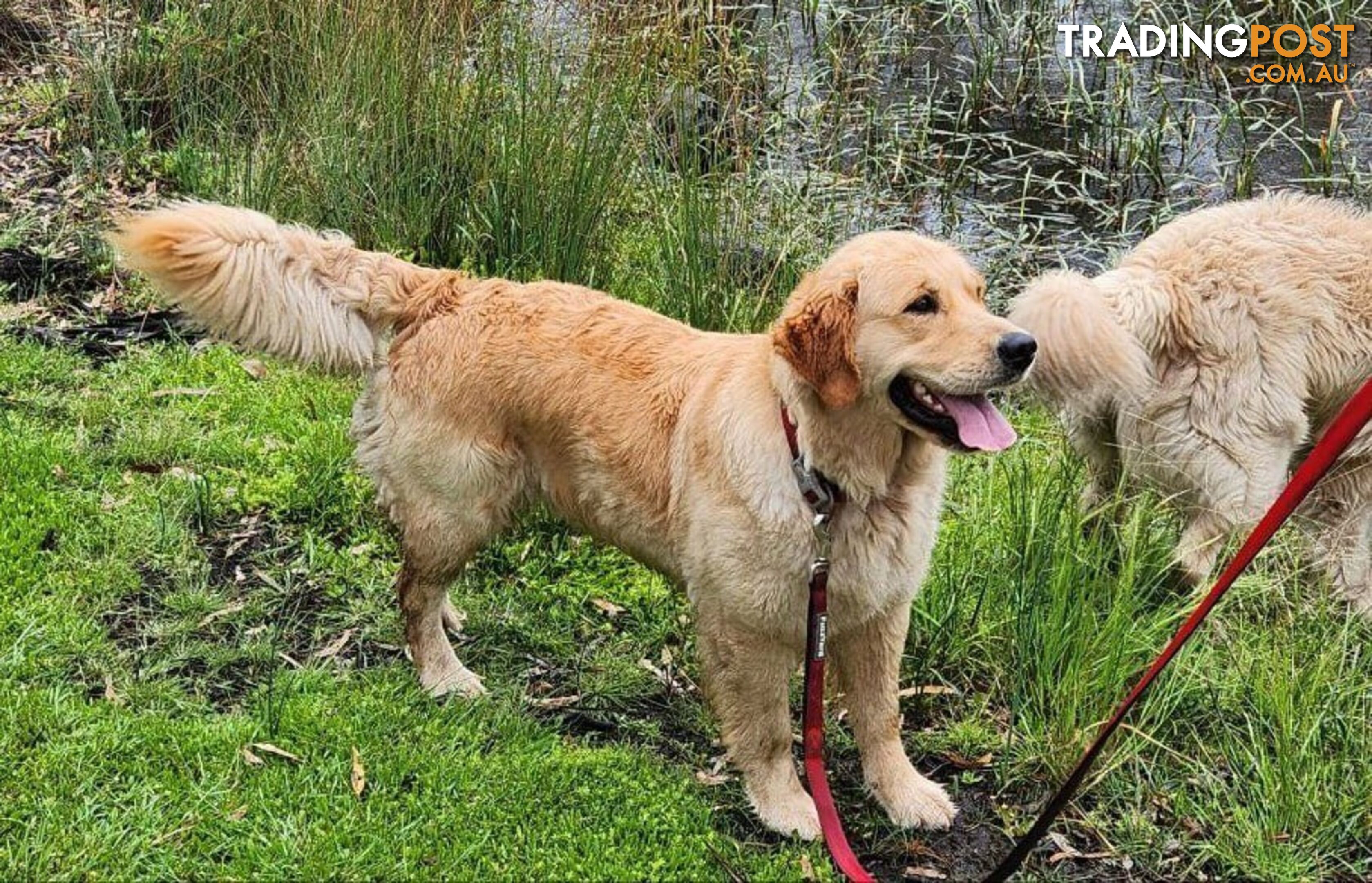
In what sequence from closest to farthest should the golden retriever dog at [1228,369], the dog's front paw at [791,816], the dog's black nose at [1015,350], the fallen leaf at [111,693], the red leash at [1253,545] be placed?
the red leash at [1253,545] → the dog's black nose at [1015,350] → the dog's front paw at [791,816] → the fallen leaf at [111,693] → the golden retriever dog at [1228,369]

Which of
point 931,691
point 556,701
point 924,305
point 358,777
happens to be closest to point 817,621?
point 924,305

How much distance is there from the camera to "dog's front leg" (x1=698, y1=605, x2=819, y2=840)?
3.84 meters

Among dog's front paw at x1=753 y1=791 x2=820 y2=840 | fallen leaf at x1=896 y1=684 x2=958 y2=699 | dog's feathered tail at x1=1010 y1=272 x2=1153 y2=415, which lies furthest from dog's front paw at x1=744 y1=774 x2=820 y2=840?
dog's feathered tail at x1=1010 y1=272 x2=1153 y2=415

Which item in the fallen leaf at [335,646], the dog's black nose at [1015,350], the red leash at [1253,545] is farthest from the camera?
the fallen leaf at [335,646]

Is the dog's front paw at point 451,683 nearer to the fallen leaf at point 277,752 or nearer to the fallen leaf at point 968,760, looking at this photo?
the fallen leaf at point 277,752

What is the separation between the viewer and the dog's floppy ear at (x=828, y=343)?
3469 millimetres

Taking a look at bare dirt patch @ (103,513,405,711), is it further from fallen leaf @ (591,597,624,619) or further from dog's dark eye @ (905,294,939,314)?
dog's dark eye @ (905,294,939,314)

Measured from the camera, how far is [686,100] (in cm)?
682

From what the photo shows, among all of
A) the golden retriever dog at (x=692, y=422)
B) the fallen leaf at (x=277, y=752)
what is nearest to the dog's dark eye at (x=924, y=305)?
the golden retriever dog at (x=692, y=422)

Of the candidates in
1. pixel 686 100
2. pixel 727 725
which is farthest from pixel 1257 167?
pixel 727 725

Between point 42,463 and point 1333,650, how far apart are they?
15.4ft

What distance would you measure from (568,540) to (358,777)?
1.60 metres

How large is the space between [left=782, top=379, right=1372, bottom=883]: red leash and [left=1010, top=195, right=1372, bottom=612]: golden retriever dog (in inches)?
51.5

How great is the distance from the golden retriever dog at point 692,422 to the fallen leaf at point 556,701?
192mm
